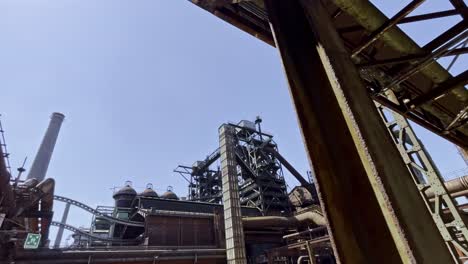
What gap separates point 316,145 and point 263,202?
78.7 feet

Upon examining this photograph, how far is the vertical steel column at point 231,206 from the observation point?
10.6m

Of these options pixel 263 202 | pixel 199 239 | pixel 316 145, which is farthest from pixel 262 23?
pixel 263 202

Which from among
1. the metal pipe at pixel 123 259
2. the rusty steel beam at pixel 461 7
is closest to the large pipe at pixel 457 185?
the rusty steel beam at pixel 461 7

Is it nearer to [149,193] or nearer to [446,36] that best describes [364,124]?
[446,36]

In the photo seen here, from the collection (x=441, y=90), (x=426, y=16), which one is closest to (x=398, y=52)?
(x=426, y=16)

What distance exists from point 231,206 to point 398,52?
956cm

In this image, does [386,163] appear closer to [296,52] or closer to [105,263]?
[296,52]

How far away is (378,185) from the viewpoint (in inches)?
43.9

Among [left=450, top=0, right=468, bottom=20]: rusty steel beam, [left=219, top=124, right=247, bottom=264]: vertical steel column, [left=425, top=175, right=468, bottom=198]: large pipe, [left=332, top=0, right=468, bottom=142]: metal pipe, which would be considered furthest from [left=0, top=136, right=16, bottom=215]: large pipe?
[left=425, top=175, right=468, bottom=198]: large pipe

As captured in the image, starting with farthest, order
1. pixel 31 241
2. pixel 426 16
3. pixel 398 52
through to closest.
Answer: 1. pixel 31 241
2. pixel 398 52
3. pixel 426 16

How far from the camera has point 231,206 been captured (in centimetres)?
1164

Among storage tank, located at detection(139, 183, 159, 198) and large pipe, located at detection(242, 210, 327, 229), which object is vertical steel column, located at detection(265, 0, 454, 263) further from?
storage tank, located at detection(139, 183, 159, 198)

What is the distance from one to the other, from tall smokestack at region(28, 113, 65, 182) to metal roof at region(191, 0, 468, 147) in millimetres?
32459

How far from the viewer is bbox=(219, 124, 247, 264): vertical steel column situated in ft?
34.9
